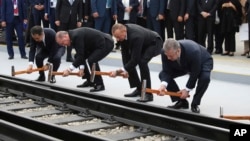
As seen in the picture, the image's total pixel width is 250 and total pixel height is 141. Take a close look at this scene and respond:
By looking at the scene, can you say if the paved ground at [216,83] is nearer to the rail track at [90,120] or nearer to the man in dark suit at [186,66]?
the man in dark suit at [186,66]

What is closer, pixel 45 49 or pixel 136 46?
pixel 136 46

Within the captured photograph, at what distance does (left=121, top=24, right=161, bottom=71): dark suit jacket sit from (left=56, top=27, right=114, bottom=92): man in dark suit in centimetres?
80

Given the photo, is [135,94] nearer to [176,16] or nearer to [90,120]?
[90,120]

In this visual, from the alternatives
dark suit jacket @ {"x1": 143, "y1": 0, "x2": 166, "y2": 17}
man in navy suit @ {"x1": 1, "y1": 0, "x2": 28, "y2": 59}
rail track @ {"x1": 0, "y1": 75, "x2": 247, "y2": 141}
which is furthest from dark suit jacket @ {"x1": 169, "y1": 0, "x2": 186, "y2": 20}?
rail track @ {"x1": 0, "y1": 75, "x2": 247, "y2": 141}

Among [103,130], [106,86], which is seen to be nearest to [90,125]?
[103,130]

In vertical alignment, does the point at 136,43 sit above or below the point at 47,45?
above

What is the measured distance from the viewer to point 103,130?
697 centimetres

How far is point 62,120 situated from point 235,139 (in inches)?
140

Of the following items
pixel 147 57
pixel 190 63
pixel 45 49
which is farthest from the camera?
pixel 45 49

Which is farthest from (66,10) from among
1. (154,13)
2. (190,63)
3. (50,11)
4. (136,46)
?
(190,63)

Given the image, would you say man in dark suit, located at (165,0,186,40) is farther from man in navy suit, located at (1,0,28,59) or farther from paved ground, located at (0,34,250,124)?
man in navy suit, located at (1,0,28,59)

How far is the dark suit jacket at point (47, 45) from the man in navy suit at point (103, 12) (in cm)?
381

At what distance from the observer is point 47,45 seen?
10.9 metres

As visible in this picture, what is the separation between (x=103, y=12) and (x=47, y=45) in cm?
418
